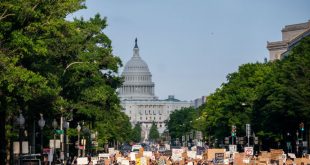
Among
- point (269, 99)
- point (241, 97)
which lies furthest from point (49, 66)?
point (241, 97)

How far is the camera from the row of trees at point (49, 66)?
5012cm

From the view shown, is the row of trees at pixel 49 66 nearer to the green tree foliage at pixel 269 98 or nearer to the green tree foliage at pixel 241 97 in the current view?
the green tree foliage at pixel 269 98

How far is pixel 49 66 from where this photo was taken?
63.6 metres

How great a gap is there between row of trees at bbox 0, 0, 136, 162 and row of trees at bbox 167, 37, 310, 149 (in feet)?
66.0

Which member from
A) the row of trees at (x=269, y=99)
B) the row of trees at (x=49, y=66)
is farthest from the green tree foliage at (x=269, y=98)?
the row of trees at (x=49, y=66)

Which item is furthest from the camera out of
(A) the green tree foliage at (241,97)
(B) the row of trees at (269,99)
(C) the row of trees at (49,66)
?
(A) the green tree foliage at (241,97)

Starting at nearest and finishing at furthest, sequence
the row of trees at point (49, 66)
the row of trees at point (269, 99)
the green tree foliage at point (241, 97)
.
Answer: the row of trees at point (49, 66) < the row of trees at point (269, 99) < the green tree foliage at point (241, 97)

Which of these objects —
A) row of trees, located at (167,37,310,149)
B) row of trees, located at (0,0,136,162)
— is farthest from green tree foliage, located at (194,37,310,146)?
row of trees, located at (0,0,136,162)

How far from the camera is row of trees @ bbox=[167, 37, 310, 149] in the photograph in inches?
4555

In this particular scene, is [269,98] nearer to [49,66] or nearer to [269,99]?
[269,99]

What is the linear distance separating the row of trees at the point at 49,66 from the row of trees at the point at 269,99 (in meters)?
20.1

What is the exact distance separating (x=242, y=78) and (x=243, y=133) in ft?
26.5

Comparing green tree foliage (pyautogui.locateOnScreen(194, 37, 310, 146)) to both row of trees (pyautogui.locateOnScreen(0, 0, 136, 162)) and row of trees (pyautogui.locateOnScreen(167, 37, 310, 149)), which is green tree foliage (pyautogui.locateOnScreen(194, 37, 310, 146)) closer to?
row of trees (pyautogui.locateOnScreen(167, 37, 310, 149))

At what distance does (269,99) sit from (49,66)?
63656 millimetres
